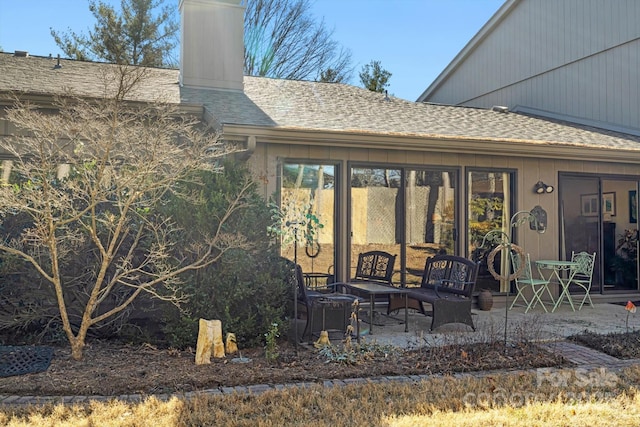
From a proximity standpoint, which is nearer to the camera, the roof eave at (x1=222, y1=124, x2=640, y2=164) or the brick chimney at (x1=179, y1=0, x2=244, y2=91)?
the roof eave at (x1=222, y1=124, x2=640, y2=164)

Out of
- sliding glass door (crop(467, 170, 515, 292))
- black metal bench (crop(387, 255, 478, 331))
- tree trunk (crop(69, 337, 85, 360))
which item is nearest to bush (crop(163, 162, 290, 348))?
tree trunk (crop(69, 337, 85, 360))

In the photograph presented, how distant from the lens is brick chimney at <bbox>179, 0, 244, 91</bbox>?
9.05 meters

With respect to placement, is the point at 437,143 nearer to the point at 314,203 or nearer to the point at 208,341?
the point at 314,203

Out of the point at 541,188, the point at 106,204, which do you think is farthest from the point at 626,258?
the point at 106,204

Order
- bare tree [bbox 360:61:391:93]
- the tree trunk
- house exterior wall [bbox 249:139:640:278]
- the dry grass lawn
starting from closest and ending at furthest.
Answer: the dry grass lawn
the tree trunk
house exterior wall [bbox 249:139:640:278]
bare tree [bbox 360:61:391:93]

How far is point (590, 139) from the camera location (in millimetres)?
8562

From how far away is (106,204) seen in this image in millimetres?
5305

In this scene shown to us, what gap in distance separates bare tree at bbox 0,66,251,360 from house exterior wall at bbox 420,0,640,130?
27.5ft

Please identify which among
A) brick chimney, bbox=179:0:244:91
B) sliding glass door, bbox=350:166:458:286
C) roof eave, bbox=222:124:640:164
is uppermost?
brick chimney, bbox=179:0:244:91

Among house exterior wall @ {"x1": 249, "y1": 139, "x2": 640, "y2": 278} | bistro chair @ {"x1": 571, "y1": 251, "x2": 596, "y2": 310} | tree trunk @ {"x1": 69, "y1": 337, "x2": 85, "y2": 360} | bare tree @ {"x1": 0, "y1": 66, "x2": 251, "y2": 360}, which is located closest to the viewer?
bare tree @ {"x1": 0, "y1": 66, "x2": 251, "y2": 360}

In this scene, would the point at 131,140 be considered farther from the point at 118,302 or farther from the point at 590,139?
the point at 590,139

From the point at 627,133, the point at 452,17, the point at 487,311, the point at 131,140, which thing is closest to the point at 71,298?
the point at 131,140

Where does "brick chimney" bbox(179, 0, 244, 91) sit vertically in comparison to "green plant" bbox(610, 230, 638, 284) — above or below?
above

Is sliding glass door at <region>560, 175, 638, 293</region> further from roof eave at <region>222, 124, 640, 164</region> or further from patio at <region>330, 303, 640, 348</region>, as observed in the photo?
patio at <region>330, 303, 640, 348</region>
